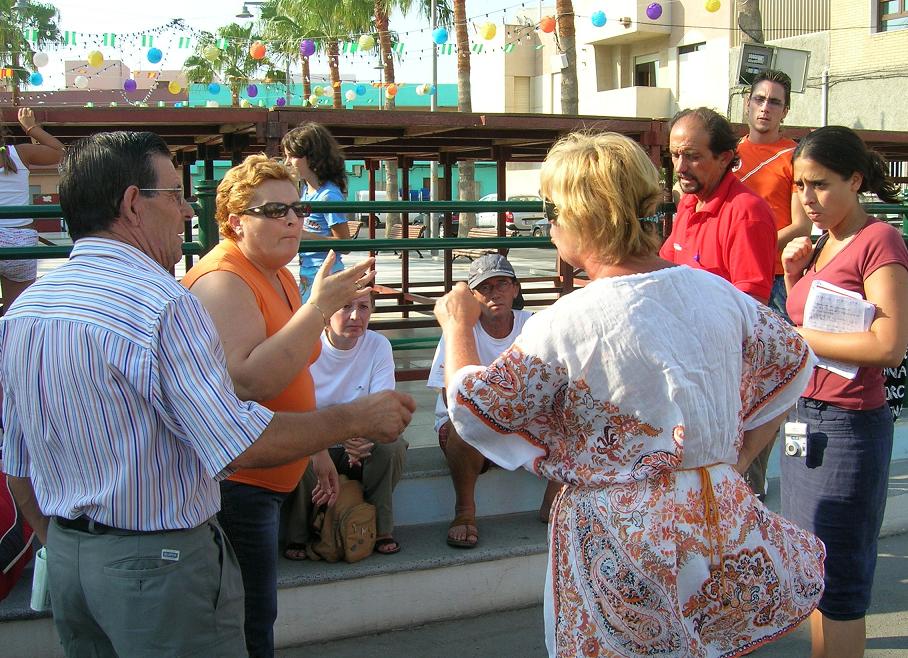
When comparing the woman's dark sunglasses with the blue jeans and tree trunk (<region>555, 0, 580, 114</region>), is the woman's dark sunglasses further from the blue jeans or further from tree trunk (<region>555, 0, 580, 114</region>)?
tree trunk (<region>555, 0, 580, 114</region>)

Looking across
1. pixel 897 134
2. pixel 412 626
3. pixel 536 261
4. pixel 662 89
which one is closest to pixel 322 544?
pixel 412 626

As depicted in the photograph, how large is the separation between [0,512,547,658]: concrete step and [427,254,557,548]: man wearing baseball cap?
122 millimetres

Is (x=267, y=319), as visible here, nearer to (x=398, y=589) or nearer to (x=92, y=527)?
(x=92, y=527)

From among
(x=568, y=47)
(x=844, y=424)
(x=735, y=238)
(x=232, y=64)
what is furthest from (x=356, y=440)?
(x=232, y=64)

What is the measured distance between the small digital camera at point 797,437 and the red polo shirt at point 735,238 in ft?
2.34

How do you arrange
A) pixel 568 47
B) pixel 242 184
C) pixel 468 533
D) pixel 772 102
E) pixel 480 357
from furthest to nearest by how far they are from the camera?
1. pixel 568 47
2. pixel 772 102
3. pixel 480 357
4. pixel 468 533
5. pixel 242 184

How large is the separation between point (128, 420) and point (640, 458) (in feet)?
3.62

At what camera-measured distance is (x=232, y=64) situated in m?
44.9

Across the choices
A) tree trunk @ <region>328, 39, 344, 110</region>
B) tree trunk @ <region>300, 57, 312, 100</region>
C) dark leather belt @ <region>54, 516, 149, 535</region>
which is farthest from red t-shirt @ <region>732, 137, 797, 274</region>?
tree trunk @ <region>300, 57, 312, 100</region>

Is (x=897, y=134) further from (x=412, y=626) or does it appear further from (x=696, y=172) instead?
(x=412, y=626)

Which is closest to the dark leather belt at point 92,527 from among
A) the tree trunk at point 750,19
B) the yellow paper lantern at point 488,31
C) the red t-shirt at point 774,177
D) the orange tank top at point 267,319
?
the orange tank top at point 267,319

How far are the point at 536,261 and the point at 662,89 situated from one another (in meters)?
15.9

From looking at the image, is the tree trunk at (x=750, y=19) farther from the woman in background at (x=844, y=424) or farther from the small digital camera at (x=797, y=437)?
the small digital camera at (x=797, y=437)

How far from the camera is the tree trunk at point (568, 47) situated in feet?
60.1
